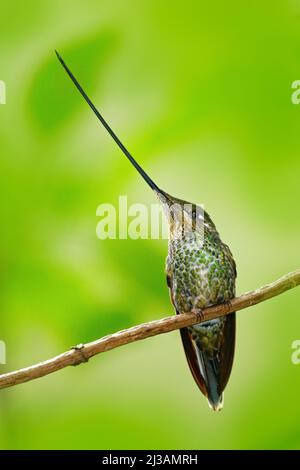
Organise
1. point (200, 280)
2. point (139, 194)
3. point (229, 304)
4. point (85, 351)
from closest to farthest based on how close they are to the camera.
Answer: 1. point (85, 351)
2. point (229, 304)
3. point (200, 280)
4. point (139, 194)

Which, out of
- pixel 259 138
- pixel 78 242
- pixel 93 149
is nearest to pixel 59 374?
pixel 78 242

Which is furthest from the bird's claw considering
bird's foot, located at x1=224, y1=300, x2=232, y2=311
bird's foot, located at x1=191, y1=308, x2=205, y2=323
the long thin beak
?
the long thin beak

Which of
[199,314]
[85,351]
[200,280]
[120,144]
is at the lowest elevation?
[85,351]

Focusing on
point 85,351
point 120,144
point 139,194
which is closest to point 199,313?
point 85,351

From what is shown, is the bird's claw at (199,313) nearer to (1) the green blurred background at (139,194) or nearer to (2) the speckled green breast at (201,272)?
(2) the speckled green breast at (201,272)

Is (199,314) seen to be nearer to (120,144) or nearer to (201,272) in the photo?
(201,272)

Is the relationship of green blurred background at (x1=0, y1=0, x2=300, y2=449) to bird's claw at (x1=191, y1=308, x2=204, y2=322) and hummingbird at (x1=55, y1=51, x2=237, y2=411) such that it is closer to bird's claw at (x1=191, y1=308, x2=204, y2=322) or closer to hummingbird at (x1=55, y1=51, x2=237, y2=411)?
hummingbird at (x1=55, y1=51, x2=237, y2=411)

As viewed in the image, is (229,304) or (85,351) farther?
(229,304)
